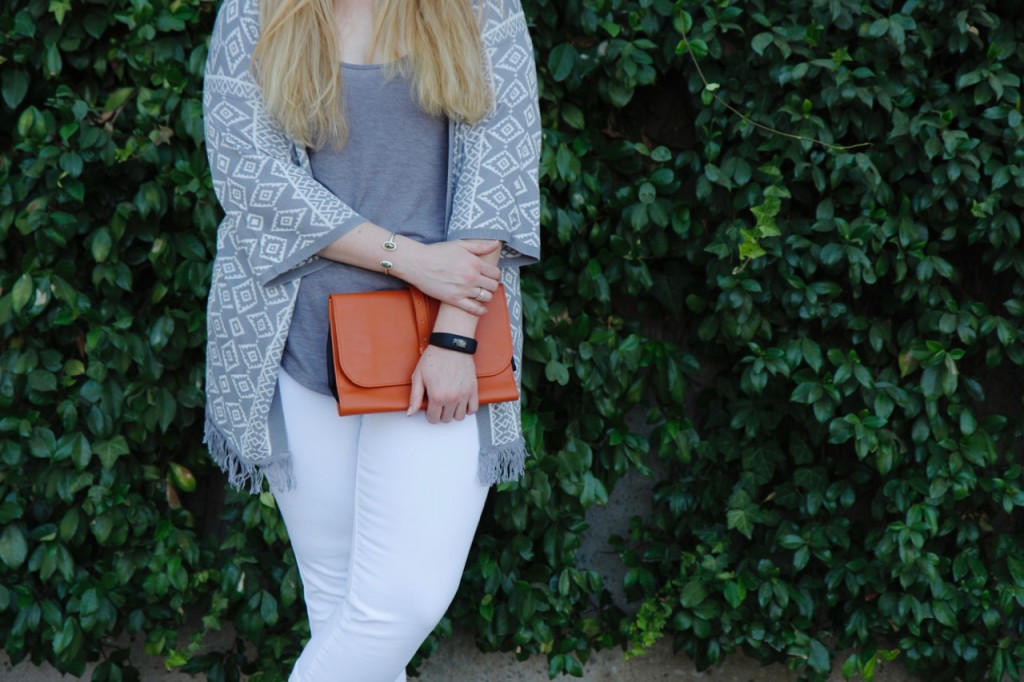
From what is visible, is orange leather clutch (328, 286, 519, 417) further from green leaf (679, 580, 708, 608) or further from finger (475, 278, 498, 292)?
green leaf (679, 580, 708, 608)

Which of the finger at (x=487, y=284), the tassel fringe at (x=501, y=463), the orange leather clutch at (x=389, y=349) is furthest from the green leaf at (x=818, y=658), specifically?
the finger at (x=487, y=284)

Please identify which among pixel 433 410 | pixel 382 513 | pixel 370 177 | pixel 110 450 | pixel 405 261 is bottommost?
pixel 110 450

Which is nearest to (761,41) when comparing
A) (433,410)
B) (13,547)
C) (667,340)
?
(667,340)

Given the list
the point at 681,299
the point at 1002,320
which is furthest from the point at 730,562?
the point at 1002,320

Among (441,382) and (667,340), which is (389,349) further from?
(667,340)

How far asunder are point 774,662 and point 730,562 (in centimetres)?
32

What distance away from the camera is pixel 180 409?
2590 millimetres

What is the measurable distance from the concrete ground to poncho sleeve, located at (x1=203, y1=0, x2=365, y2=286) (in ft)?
5.05

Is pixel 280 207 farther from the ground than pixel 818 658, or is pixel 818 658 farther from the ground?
pixel 280 207

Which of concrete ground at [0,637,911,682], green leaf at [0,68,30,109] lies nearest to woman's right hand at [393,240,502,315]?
green leaf at [0,68,30,109]

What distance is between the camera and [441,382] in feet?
5.21

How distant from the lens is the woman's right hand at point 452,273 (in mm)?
1609

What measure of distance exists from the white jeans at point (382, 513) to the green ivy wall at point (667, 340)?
820mm

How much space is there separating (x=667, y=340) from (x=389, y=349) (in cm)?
131
